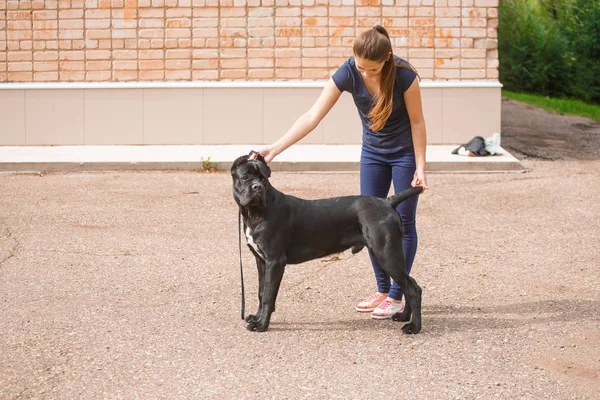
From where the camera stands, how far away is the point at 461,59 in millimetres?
15664

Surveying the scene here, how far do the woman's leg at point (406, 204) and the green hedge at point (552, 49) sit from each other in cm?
1996

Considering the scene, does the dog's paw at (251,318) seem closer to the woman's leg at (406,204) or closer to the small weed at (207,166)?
the woman's leg at (406,204)

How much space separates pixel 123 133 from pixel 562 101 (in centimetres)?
1382

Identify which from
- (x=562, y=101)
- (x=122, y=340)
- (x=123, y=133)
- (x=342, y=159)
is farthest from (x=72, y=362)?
(x=562, y=101)

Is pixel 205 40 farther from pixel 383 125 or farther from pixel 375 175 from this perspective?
pixel 383 125

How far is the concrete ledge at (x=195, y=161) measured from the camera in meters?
13.6

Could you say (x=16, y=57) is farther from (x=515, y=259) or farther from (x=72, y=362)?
(x=72, y=362)

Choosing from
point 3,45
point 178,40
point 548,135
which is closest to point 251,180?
point 178,40

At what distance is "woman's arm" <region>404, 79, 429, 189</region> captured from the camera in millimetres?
6156

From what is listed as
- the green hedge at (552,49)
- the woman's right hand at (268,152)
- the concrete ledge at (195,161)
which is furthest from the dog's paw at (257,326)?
the green hedge at (552,49)

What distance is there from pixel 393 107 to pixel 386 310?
51.9 inches

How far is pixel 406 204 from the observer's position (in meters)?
6.41

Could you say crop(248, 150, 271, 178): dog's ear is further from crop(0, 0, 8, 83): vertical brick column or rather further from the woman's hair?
crop(0, 0, 8, 83): vertical brick column

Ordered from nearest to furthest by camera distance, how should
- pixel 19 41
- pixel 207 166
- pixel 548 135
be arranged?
pixel 207 166 < pixel 19 41 < pixel 548 135
